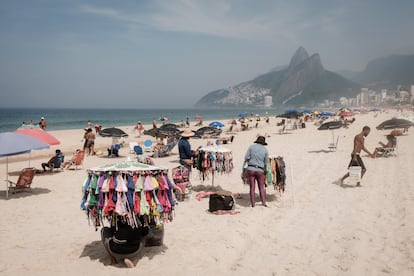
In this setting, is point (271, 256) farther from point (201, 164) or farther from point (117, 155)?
point (117, 155)

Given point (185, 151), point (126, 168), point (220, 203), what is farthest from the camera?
point (185, 151)

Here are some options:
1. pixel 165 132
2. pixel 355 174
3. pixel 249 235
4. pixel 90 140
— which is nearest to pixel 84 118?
pixel 90 140

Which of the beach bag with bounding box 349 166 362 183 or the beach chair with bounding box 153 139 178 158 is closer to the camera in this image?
the beach bag with bounding box 349 166 362 183

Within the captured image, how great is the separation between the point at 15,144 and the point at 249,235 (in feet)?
19.9

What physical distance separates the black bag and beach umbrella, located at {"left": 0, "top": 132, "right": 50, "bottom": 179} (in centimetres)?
479

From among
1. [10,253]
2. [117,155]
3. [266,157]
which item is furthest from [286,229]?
[117,155]

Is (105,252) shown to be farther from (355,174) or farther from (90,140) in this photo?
(90,140)

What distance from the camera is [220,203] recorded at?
7.42 meters

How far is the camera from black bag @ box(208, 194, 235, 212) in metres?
7.42

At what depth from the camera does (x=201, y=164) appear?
8.79 metres

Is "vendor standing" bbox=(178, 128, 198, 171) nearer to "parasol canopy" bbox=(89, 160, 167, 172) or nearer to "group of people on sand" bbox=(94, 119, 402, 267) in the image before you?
"group of people on sand" bbox=(94, 119, 402, 267)

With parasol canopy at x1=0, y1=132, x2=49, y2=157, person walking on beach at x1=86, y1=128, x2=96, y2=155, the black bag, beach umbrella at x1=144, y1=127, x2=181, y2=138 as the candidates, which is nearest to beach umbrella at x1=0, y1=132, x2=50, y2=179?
parasol canopy at x1=0, y1=132, x2=49, y2=157

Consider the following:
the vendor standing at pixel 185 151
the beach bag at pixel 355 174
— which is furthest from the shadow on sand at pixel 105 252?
the beach bag at pixel 355 174

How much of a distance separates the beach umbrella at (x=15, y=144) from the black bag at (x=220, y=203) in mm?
4786
